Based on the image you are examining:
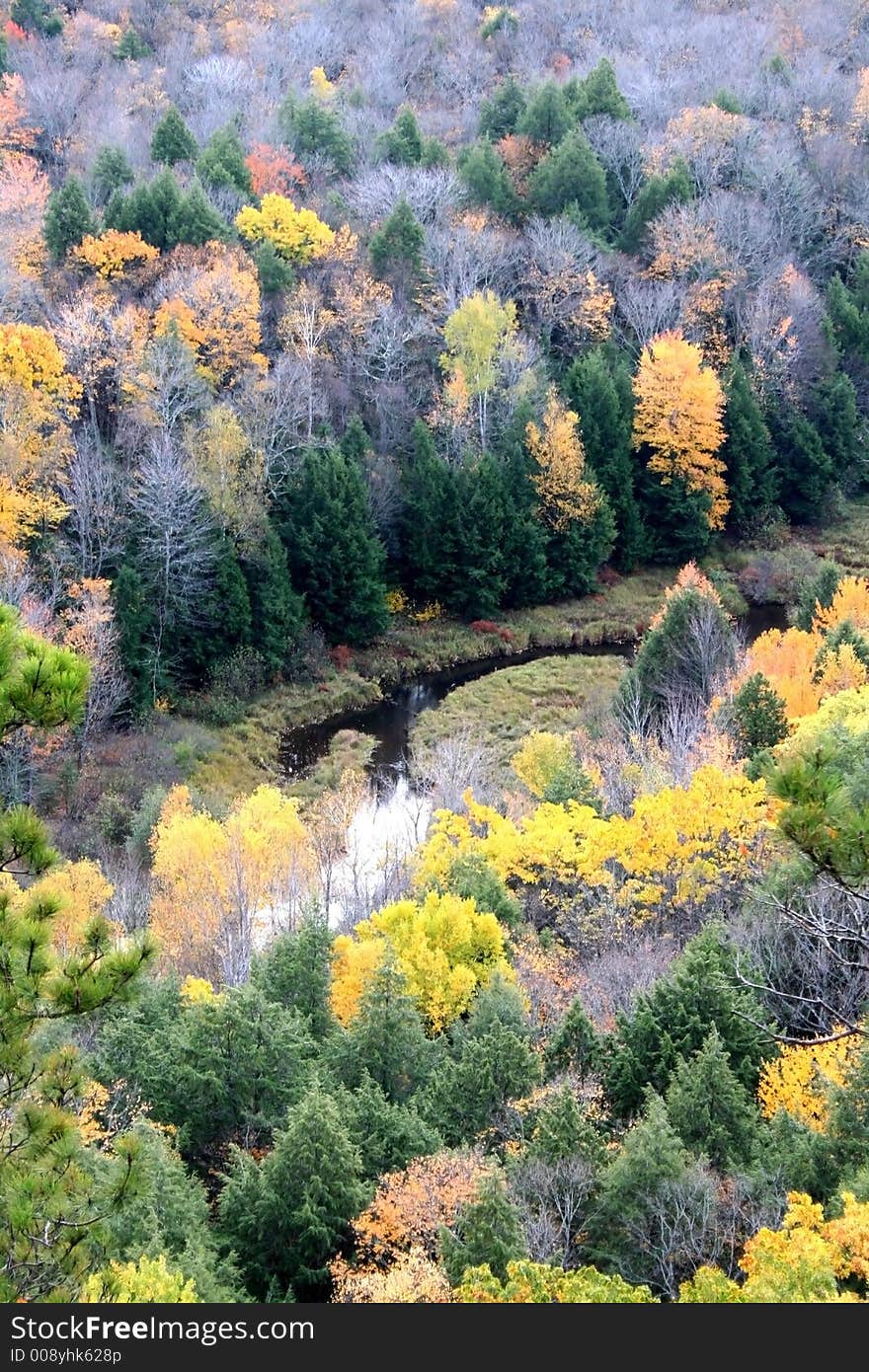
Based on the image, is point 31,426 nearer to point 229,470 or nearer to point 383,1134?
point 229,470

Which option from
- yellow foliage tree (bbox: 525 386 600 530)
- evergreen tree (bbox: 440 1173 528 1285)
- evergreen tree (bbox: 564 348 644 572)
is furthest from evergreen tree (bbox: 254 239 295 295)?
evergreen tree (bbox: 440 1173 528 1285)

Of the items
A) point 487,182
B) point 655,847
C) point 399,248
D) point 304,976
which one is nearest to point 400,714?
point 655,847

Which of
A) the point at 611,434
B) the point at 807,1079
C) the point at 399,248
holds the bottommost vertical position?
the point at 807,1079

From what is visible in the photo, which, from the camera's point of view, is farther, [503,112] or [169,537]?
[503,112]

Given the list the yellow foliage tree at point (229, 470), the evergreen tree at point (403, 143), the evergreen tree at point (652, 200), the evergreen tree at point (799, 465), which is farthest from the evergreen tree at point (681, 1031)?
the evergreen tree at point (403, 143)

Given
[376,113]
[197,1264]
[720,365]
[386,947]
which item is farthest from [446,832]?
[376,113]

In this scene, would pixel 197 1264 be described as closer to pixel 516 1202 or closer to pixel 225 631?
pixel 516 1202
